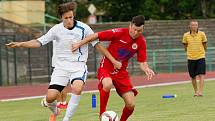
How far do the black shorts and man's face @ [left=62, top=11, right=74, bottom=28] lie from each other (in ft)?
26.3

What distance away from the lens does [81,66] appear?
1200 cm

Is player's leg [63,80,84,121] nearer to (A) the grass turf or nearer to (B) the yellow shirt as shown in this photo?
(A) the grass turf

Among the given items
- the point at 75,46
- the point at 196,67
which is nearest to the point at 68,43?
the point at 75,46

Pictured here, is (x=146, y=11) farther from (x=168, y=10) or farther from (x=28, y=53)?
(x=28, y=53)

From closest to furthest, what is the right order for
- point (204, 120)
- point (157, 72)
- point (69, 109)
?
point (69, 109) < point (204, 120) < point (157, 72)

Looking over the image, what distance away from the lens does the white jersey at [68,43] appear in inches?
470

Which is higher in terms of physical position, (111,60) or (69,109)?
(111,60)

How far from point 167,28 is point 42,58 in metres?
10.7

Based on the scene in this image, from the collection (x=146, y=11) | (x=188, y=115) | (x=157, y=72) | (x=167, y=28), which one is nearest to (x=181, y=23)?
(x=167, y=28)

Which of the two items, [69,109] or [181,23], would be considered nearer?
[69,109]

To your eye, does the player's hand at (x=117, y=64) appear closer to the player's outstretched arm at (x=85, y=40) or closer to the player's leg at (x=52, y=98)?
the player's outstretched arm at (x=85, y=40)

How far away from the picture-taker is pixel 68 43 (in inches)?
470

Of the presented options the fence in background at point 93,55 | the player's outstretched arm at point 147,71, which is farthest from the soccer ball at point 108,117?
the fence in background at point 93,55

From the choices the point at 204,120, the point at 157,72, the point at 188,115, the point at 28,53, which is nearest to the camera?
the point at 204,120
